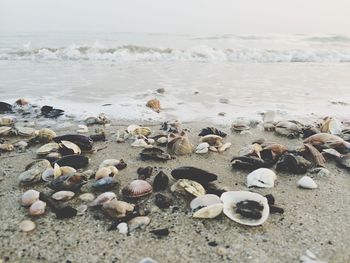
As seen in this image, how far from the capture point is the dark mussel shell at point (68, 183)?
8.70 ft

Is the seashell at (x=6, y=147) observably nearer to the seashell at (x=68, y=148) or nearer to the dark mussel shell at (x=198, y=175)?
the seashell at (x=68, y=148)

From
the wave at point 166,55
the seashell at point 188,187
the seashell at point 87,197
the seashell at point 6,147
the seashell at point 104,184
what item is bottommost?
the wave at point 166,55

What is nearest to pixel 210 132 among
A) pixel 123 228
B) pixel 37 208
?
pixel 123 228

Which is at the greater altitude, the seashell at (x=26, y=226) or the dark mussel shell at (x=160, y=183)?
the dark mussel shell at (x=160, y=183)

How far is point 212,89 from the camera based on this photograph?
6754mm

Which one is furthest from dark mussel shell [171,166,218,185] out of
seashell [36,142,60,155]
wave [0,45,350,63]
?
wave [0,45,350,63]

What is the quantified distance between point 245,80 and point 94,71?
147 inches

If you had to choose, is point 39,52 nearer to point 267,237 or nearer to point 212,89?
point 212,89

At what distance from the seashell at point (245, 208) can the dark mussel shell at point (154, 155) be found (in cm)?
102

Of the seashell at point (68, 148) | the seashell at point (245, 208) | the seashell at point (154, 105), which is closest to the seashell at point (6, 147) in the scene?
the seashell at point (68, 148)

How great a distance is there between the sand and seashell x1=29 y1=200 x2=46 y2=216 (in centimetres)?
4

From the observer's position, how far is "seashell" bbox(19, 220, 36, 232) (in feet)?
7.25

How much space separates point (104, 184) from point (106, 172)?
20 cm

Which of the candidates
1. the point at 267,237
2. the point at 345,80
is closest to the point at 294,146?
the point at 267,237
